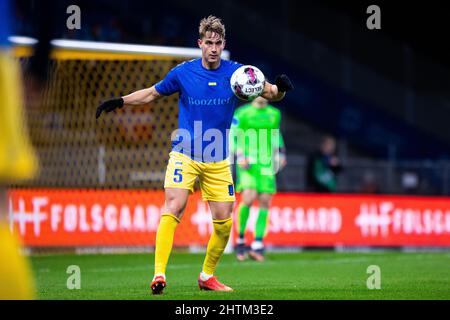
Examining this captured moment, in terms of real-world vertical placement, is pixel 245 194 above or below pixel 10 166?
below

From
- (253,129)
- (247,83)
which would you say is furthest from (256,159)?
(247,83)

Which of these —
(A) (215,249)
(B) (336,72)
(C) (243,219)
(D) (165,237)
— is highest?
(B) (336,72)

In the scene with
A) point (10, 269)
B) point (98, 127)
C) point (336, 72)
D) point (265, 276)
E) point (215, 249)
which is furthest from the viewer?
point (336, 72)

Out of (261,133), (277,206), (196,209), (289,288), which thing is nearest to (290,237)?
(277,206)

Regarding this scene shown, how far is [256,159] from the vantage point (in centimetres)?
1292

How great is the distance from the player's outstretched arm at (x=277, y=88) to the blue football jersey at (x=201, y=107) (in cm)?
28

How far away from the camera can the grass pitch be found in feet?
23.9

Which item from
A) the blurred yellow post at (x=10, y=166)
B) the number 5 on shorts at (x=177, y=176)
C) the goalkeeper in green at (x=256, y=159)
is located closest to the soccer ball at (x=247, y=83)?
the number 5 on shorts at (x=177, y=176)

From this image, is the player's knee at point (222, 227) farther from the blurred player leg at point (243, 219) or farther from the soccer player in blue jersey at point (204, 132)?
the blurred player leg at point (243, 219)

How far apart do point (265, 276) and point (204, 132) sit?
8.54ft

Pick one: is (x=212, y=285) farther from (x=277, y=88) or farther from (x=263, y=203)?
(x=263, y=203)

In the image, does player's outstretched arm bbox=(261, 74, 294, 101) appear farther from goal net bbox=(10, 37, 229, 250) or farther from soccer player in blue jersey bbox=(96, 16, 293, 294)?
goal net bbox=(10, 37, 229, 250)

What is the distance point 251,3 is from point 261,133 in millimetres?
7517

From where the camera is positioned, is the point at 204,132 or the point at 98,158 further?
the point at 98,158
